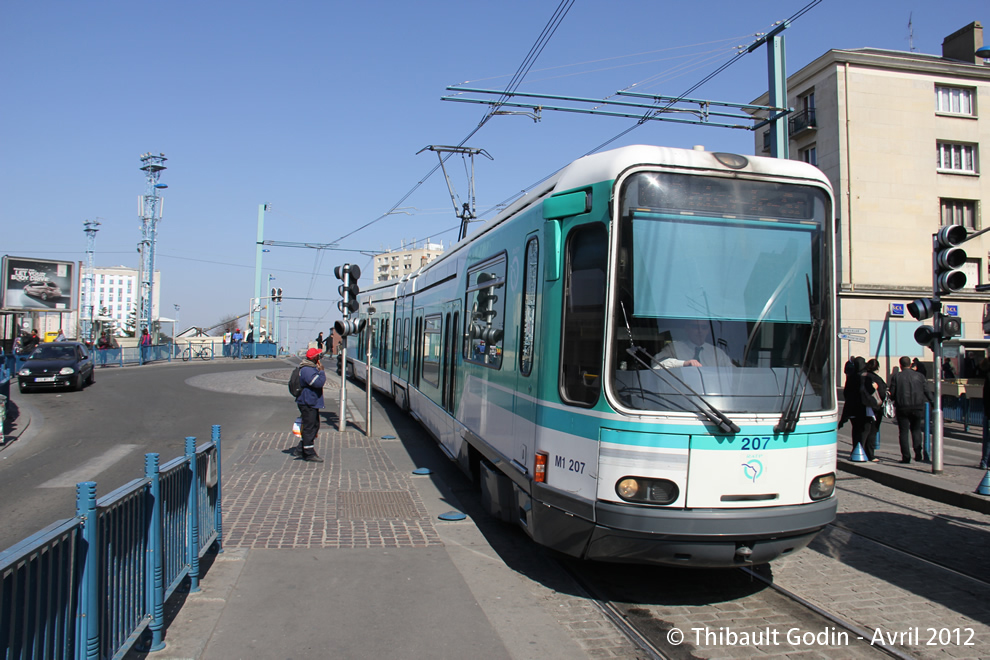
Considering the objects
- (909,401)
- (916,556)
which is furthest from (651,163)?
(909,401)

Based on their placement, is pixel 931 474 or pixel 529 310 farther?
pixel 931 474

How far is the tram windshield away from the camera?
477cm

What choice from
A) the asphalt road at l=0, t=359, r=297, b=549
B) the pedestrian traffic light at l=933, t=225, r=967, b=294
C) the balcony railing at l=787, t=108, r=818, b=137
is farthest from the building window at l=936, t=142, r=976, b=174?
the asphalt road at l=0, t=359, r=297, b=549

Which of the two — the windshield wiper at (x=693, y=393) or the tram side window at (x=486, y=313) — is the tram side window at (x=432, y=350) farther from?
the windshield wiper at (x=693, y=393)

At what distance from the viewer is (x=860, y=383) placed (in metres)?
11.4

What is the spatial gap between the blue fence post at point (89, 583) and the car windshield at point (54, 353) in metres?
20.8

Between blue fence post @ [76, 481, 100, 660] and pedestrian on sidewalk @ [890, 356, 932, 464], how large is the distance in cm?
1179

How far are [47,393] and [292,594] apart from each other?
63.6ft

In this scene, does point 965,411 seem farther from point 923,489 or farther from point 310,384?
point 310,384

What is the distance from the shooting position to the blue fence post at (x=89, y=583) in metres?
3.19

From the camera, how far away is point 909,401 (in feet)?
37.9

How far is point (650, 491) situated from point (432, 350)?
697cm

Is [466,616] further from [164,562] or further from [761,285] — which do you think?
[761,285]

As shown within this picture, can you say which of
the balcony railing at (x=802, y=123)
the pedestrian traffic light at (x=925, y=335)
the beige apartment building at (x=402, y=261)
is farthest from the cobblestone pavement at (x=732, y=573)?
the beige apartment building at (x=402, y=261)
